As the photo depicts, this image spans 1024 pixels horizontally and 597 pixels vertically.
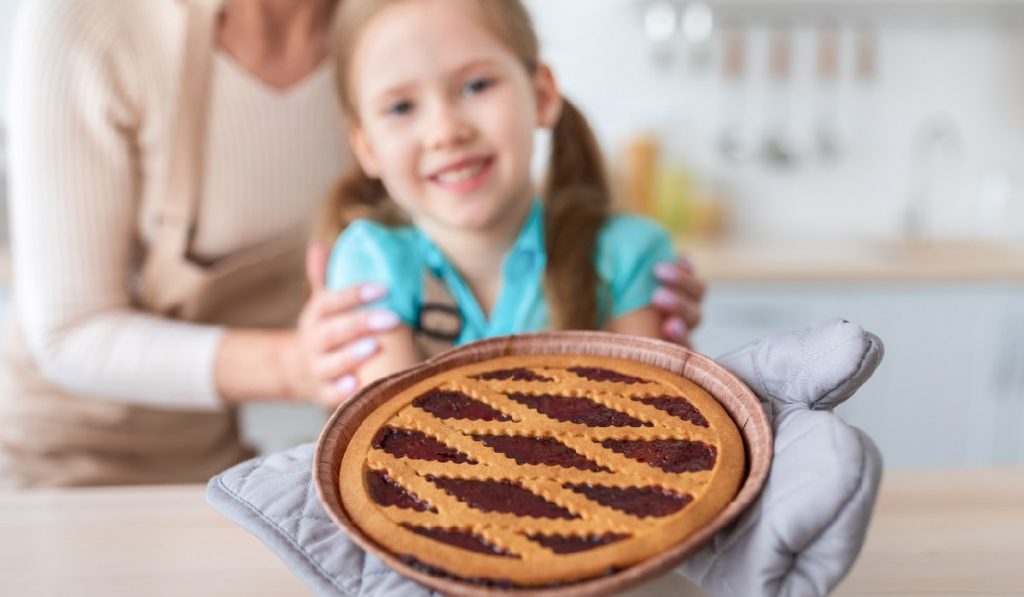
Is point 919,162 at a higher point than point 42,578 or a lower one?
lower

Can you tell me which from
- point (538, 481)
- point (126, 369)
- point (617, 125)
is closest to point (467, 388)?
point (538, 481)

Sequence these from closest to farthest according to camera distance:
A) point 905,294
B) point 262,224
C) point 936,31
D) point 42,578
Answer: point 42,578
point 262,224
point 905,294
point 936,31

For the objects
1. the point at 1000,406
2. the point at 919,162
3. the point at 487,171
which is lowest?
the point at 1000,406

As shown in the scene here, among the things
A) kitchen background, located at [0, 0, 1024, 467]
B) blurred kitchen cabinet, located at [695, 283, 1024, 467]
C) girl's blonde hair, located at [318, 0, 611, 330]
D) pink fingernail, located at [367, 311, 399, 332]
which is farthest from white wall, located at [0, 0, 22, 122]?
blurred kitchen cabinet, located at [695, 283, 1024, 467]

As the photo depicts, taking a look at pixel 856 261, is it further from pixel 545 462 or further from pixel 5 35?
pixel 5 35

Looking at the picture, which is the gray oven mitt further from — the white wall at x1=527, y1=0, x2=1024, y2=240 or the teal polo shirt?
the white wall at x1=527, y1=0, x2=1024, y2=240

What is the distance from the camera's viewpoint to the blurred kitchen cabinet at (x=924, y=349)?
2.28 metres

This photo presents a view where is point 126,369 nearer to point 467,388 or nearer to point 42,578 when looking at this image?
point 42,578

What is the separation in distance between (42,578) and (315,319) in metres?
0.43

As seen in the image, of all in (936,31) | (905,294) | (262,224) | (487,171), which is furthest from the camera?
(936,31)

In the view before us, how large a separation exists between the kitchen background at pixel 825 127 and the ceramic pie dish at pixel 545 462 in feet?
5.83

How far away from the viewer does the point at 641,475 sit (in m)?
0.60

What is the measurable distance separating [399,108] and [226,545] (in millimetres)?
511

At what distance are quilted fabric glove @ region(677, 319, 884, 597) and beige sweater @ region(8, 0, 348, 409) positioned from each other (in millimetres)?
830
